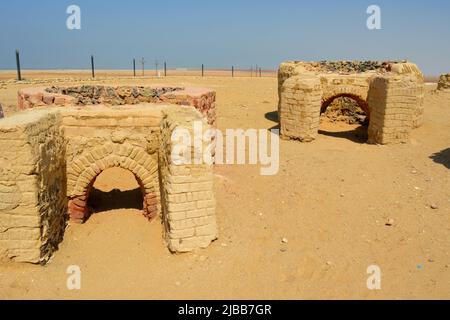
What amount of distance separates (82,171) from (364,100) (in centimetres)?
818

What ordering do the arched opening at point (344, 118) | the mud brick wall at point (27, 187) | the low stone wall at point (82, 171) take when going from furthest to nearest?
the arched opening at point (344, 118) → the low stone wall at point (82, 171) → the mud brick wall at point (27, 187)

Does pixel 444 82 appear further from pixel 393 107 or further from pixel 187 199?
pixel 187 199

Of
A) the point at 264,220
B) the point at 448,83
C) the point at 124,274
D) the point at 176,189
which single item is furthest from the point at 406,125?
the point at 448,83

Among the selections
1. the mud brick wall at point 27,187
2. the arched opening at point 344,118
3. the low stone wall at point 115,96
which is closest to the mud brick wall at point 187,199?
the mud brick wall at point 27,187

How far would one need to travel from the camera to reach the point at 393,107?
10117 mm

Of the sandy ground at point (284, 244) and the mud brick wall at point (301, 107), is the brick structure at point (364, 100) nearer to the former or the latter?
the mud brick wall at point (301, 107)

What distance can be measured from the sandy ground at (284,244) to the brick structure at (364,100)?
1.67 meters

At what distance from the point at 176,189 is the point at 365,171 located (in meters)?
4.88

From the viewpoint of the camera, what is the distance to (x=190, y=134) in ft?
17.0

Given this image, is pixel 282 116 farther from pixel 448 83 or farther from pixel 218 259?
pixel 448 83

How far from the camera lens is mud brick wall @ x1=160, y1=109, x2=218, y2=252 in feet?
17.1

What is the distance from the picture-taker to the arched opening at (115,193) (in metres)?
6.80

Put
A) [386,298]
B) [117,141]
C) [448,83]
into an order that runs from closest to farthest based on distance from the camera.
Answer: [386,298] < [117,141] < [448,83]

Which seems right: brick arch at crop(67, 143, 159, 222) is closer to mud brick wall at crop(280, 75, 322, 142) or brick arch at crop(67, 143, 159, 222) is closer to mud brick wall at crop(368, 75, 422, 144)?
mud brick wall at crop(280, 75, 322, 142)
